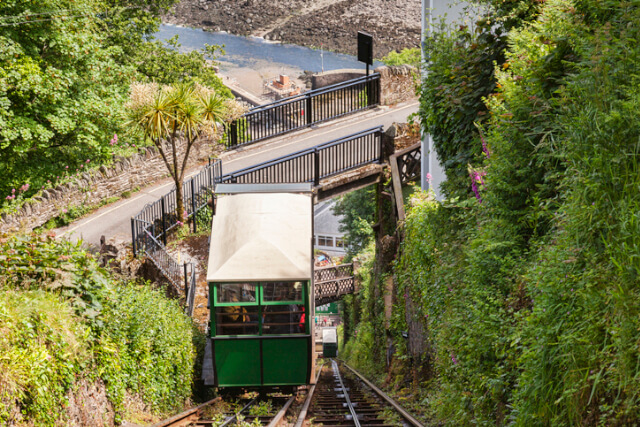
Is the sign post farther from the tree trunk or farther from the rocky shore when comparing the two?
the rocky shore

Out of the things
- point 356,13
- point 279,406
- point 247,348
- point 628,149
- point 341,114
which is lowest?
point 279,406

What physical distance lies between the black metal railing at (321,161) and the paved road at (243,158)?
2.73m

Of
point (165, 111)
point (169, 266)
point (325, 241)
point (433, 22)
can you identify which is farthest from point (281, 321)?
point (325, 241)

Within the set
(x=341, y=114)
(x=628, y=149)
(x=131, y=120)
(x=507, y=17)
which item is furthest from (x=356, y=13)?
(x=628, y=149)

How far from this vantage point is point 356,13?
Result: 233ft

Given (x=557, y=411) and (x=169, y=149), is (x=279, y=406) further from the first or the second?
(x=169, y=149)

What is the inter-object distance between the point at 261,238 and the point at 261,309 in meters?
1.26

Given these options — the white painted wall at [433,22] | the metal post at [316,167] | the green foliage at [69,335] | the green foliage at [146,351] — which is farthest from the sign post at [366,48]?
the green foliage at [69,335]

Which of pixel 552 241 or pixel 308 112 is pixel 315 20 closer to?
pixel 308 112

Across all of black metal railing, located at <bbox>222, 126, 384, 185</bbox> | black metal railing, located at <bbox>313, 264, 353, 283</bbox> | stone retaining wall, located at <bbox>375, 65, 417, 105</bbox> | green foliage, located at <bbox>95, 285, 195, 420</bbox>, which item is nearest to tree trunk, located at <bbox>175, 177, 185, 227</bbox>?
black metal railing, located at <bbox>222, 126, 384, 185</bbox>

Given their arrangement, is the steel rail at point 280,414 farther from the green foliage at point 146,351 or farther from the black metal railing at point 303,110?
the black metal railing at point 303,110

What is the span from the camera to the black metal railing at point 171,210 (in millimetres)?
15576

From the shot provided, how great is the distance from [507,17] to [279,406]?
24.9ft

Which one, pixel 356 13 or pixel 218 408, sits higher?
pixel 356 13
